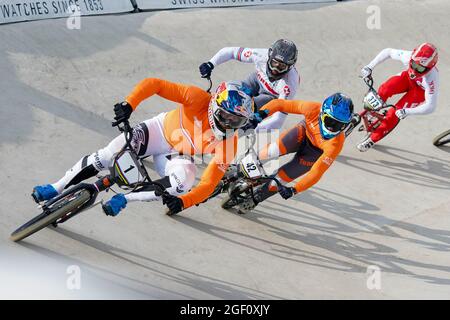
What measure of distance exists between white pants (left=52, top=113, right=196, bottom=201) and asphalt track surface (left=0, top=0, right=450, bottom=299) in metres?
0.76

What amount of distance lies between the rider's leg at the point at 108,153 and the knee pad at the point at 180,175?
256 millimetres

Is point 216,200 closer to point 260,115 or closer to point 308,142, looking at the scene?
point 308,142

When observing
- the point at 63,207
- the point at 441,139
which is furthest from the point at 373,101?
the point at 63,207

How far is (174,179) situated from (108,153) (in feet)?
2.26

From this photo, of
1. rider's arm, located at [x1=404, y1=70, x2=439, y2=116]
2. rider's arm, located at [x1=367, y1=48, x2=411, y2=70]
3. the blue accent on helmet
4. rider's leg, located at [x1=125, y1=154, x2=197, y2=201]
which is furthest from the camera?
rider's arm, located at [x1=367, y1=48, x2=411, y2=70]

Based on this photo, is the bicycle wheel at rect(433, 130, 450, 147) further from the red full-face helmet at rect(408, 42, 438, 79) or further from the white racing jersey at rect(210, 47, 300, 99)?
the white racing jersey at rect(210, 47, 300, 99)

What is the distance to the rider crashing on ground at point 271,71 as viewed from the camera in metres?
9.53

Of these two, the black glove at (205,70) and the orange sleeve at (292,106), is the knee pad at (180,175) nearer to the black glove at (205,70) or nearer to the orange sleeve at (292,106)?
the orange sleeve at (292,106)

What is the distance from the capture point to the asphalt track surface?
7.80 m

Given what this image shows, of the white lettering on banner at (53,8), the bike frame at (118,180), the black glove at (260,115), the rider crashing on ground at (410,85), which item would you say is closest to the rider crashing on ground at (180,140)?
the bike frame at (118,180)

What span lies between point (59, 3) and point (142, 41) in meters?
1.45

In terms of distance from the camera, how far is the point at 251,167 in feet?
28.5

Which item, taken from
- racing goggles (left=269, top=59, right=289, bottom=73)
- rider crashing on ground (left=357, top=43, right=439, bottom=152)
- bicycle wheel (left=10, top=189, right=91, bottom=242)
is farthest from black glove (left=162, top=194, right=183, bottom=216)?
rider crashing on ground (left=357, top=43, right=439, bottom=152)
